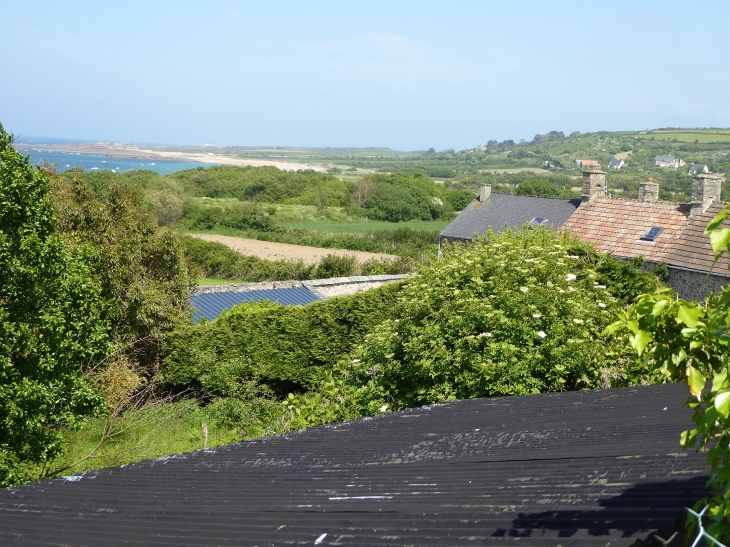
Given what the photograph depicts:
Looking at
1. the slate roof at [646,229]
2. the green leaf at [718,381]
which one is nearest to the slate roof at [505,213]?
the slate roof at [646,229]

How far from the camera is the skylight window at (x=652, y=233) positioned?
2366 centimetres

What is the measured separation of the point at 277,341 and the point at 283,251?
28919 mm

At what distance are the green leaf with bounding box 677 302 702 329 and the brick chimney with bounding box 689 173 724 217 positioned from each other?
2233cm

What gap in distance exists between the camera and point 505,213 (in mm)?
32062

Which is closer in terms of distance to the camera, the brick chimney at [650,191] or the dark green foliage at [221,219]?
the brick chimney at [650,191]

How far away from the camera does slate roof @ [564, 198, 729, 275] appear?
22.2 metres

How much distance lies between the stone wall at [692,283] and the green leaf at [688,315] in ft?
64.7

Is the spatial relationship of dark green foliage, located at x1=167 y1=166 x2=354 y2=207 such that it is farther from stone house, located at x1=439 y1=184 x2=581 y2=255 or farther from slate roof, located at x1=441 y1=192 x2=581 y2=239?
slate roof, located at x1=441 y1=192 x2=581 y2=239

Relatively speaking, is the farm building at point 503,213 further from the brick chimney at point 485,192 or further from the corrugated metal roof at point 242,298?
the corrugated metal roof at point 242,298

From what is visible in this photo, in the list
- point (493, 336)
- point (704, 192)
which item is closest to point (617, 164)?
point (704, 192)

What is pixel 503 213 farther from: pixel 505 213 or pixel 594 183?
pixel 594 183

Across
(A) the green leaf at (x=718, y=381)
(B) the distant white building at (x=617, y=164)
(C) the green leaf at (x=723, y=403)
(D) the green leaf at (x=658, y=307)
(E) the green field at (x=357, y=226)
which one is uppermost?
(B) the distant white building at (x=617, y=164)

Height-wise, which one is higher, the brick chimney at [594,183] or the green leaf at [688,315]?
the brick chimney at [594,183]

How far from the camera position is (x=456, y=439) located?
706 cm
